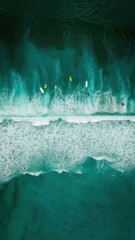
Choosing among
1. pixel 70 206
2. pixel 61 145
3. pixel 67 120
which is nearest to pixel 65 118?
pixel 67 120

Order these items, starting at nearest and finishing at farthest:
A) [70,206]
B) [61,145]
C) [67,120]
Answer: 1. [70,206]
2. [61,145]
3. [67,120]

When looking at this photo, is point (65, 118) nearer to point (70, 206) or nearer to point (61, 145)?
point (61, 145)

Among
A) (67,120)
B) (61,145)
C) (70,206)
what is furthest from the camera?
(67,120)

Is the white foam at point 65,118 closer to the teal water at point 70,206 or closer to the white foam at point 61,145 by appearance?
the white foam at point 61,145

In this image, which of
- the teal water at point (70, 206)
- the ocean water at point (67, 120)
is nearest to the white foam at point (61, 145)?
the ocean water at point (67, 120)

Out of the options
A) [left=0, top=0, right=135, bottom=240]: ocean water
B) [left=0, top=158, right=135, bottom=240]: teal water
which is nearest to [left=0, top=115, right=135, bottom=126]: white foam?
[left=0, top=0, right=135, bottom=240]: ocean water

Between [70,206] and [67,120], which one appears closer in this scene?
[70,206]

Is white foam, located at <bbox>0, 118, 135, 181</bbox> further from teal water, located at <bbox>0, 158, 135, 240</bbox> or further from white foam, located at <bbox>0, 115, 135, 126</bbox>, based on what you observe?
teal water, located at <bbox>0, 158, 135, 240</bbox>

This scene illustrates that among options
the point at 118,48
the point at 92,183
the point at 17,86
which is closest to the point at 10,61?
the point at 17,86
